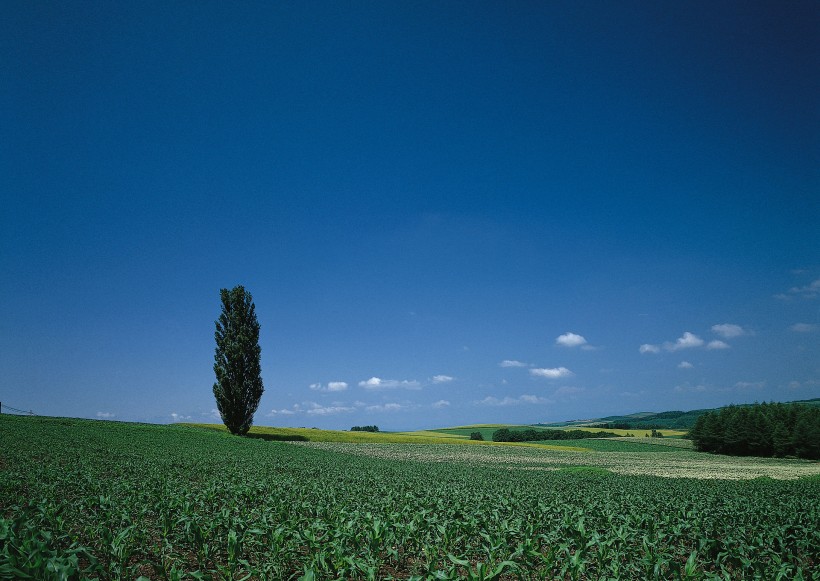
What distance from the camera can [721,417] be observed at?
7762 cm

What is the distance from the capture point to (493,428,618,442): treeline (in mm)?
98312

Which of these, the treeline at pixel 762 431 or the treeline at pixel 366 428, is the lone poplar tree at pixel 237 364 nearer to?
the treeline at pixel 366 428

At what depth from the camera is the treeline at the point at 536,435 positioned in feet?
323

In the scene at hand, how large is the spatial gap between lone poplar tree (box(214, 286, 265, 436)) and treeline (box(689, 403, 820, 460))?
74403 mm

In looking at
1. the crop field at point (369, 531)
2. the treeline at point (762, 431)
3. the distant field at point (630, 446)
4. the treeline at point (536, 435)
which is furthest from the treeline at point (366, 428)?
the crop field at point (369, 531)

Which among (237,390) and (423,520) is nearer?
(423,520)

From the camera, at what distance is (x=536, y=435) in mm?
100188

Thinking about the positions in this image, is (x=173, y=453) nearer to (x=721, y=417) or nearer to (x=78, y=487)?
(x=78, y=487)

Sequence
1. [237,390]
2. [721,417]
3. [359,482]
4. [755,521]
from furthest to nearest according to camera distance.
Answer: [721,417] < [237,390] < [359,482] < [755,521]

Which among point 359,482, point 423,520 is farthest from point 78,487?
point 423,520

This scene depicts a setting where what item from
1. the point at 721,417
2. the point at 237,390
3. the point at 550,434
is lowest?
the point at 550,434

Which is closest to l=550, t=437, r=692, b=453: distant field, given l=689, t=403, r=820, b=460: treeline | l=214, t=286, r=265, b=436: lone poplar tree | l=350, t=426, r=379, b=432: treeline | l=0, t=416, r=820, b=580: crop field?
l=689, t=403, r=820, b=460: treeline

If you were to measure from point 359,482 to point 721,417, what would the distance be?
3177 inches

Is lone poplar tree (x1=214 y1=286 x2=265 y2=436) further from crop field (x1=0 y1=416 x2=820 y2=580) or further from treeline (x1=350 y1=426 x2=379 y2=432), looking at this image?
treeline (x1=350 y1=426 x2=379 y2=432)
